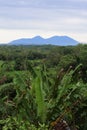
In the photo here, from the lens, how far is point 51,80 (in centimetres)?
1228

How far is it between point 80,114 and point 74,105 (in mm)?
621

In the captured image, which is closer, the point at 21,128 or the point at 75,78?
the point at 21,128

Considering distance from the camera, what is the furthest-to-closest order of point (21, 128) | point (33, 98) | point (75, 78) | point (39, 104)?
1. point (75, 78)
2. point (33, 98)
3. point (39, 104)
4. point (21, 128)

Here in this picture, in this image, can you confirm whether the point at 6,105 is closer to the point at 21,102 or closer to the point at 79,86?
the point at 21,102

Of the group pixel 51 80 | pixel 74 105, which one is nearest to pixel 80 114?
pixel 74 105

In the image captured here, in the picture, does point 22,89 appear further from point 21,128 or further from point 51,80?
point 21,128

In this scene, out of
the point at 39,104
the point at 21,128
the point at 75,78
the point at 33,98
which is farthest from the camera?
the point at 75,78

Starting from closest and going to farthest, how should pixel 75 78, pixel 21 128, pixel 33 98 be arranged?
pixel 21 128, pixel 33 98, pixel 75 78

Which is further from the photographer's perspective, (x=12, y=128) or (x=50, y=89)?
(x=50, y=89)

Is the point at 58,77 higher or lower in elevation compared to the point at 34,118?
higher

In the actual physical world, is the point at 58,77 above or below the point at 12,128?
above

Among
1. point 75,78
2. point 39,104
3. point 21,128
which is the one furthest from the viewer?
point 75,78

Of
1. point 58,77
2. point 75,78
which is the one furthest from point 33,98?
point 75,78

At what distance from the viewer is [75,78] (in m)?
12.2
